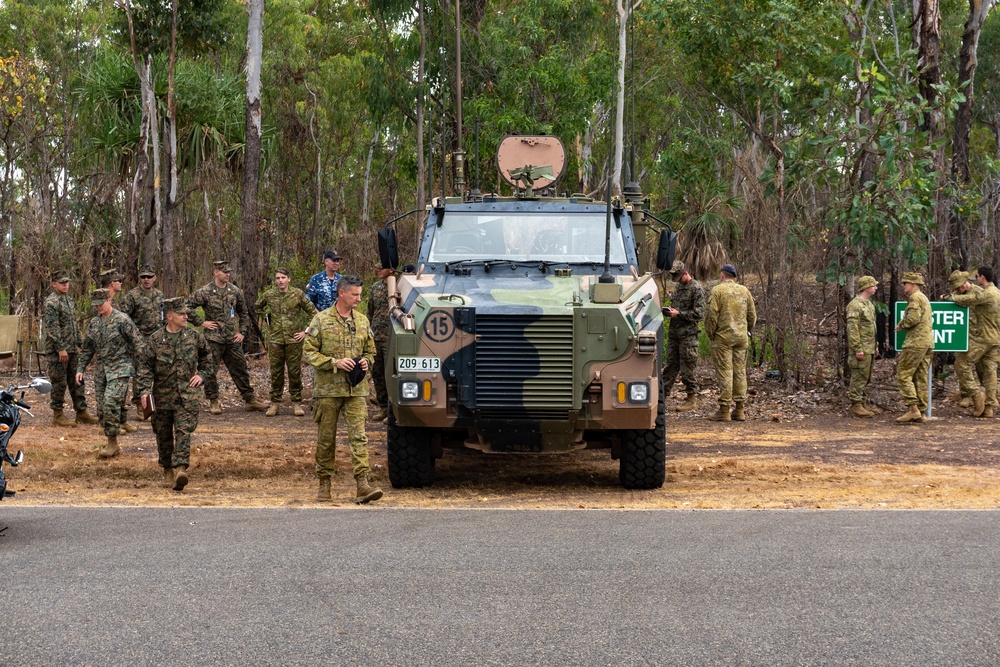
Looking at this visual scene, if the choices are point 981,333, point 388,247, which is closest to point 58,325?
point 388,247

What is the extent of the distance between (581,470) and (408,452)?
205cm

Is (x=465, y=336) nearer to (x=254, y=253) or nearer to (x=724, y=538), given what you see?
(x=724, y=538)

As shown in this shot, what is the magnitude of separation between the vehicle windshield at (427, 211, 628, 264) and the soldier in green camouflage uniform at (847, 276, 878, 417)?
16.9 ft

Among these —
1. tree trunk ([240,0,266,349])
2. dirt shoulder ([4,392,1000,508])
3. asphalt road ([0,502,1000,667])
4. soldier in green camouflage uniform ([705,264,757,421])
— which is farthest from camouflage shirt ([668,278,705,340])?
tree trunk ([240,0,266,349])

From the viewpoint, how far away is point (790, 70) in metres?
20.9

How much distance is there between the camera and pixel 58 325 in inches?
531

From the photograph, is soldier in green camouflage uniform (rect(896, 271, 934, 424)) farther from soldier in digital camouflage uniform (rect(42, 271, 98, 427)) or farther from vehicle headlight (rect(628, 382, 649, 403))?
soldier in digital camouflage uniform (rect(42, 271, 98, 427))

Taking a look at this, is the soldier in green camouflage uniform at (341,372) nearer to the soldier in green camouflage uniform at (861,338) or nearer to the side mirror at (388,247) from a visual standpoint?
the side mirror at (388,247)

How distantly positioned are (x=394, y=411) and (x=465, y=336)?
32.6 inches

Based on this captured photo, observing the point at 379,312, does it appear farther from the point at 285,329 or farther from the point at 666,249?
the point at 666,249

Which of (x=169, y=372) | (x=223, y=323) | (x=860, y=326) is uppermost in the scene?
(x=223, y=323)

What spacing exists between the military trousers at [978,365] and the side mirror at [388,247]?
816cm

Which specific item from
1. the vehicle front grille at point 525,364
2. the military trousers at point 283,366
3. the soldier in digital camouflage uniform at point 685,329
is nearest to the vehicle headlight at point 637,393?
the vehicle front grille at point 525,364

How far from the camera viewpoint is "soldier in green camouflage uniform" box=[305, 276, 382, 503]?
9.01 metres
